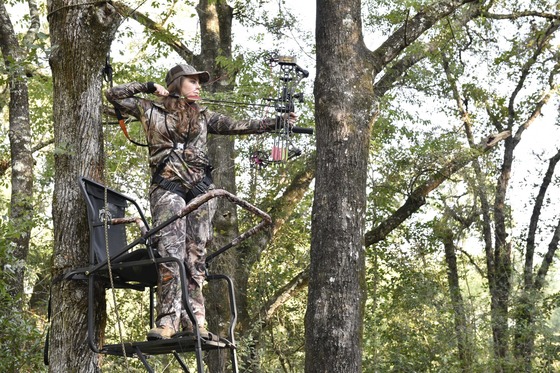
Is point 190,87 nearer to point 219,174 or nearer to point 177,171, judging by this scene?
point 177,171

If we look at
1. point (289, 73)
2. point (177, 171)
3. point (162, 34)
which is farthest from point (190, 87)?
point (162, 34)

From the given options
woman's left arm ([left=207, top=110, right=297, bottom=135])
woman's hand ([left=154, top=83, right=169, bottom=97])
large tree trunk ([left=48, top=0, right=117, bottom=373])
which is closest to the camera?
large tree trunk ([left=48, top=0, right=117, bottom=373])

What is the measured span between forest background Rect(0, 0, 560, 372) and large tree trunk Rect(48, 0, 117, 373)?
1cm

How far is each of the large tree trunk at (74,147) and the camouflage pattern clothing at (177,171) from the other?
10.1 inches

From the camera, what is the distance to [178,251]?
5.04m

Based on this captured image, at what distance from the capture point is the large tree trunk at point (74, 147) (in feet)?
16.5

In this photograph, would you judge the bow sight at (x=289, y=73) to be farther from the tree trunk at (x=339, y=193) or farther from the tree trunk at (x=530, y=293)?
the tree trunk at (x=530, y=293)

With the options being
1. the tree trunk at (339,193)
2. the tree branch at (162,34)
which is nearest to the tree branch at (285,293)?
the tree branch at (162,34)

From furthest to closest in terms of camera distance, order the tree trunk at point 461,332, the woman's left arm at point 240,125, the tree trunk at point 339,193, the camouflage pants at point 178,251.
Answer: the tree trunk at point 461,332
the tree trunk at point 339,193
the woman's left arm at point 240,125
the camouflage pants at point 178,251

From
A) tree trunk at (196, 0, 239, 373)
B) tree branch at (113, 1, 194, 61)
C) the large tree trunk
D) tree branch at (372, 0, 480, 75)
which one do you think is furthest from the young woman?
tree branch at (113, 1, 194, 61)

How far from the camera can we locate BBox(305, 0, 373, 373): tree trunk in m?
6.59

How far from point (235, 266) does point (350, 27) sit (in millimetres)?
6340

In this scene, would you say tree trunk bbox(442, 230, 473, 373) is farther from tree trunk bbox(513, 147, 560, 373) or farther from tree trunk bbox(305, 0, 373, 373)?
tree trunk bbox(305, 0, 373, 373)

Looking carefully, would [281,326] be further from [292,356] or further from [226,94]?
[226,94]
